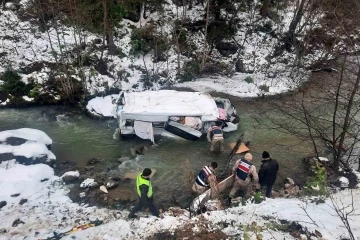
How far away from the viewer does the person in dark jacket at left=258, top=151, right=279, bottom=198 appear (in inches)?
359

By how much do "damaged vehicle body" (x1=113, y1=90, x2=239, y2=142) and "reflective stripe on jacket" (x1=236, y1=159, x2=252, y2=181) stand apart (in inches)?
120

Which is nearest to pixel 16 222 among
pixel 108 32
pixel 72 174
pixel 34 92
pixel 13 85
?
pixel 72 174

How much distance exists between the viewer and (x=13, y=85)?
1454 centimetres

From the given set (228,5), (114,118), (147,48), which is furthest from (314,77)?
(114,118)

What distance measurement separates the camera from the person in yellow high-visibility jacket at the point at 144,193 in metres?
8.39

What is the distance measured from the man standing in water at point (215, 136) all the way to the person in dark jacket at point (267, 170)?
2.43 meters

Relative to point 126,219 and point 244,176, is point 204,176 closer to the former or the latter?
point 244,176

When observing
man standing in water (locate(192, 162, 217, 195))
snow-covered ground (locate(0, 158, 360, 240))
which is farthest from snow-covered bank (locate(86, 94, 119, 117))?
man standing in water (locate(192, 162, 217, 195))

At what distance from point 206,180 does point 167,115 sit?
3.23m

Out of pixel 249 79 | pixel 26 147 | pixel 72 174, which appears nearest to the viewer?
pixel 72 174

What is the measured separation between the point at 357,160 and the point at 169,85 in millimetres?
8773

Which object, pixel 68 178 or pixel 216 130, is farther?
pixel 216 130

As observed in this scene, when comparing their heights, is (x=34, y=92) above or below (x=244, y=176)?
above

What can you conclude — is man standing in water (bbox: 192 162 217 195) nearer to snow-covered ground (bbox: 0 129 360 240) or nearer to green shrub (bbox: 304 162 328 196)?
snow-covered ground (bbox: 0 129 360 240)
